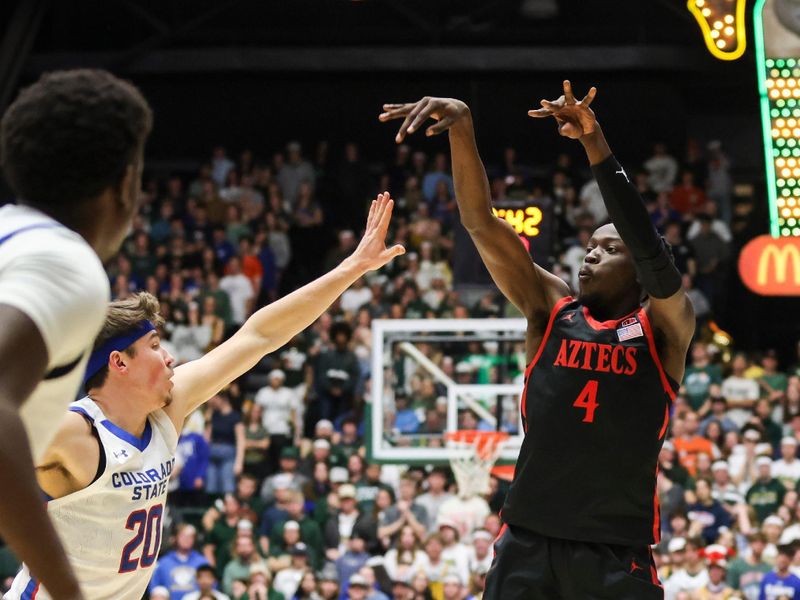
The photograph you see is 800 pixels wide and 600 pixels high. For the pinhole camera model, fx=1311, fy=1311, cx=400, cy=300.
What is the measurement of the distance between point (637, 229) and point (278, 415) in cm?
1194

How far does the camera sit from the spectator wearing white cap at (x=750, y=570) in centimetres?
1279

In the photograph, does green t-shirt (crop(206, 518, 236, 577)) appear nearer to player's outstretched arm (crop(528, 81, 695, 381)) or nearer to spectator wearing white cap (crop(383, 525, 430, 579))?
spectator wearing white cap (crop(383, 525, 430, 579))

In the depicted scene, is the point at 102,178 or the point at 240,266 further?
the point at 240,266

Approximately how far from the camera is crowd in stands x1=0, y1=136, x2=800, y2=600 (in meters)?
13.1

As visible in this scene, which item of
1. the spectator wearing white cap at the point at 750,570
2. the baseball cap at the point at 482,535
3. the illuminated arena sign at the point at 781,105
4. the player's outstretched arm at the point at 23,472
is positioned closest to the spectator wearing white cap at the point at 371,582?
the baseball cap at the point at 482,535

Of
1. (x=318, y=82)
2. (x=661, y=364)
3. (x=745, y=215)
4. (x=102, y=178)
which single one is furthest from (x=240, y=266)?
(x=102, y=178)

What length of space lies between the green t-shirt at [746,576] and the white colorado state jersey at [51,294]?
36.8 ft

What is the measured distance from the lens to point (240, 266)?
1900 cm

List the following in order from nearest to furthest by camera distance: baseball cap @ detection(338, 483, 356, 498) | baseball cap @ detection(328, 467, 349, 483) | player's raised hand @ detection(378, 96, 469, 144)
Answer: player's raised hand @ detection(378, 96, 469, 144) < baseball cap @ detection(338, 483, 356, 498) < baseball cap @ detection(328, 467, 349, 483)

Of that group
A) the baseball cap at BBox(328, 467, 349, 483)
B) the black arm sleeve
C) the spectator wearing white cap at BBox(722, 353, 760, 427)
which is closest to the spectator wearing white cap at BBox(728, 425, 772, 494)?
the spectator wearing white cap at BBox(722, 353, 760, 427)

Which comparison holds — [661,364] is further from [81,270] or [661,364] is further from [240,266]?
[240,266]

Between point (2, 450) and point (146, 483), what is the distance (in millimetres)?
2282

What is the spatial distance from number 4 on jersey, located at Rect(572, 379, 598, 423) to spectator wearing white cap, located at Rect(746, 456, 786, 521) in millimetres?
9732

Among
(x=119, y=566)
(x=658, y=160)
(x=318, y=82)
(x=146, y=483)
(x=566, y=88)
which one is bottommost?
(x=119, y=566)
